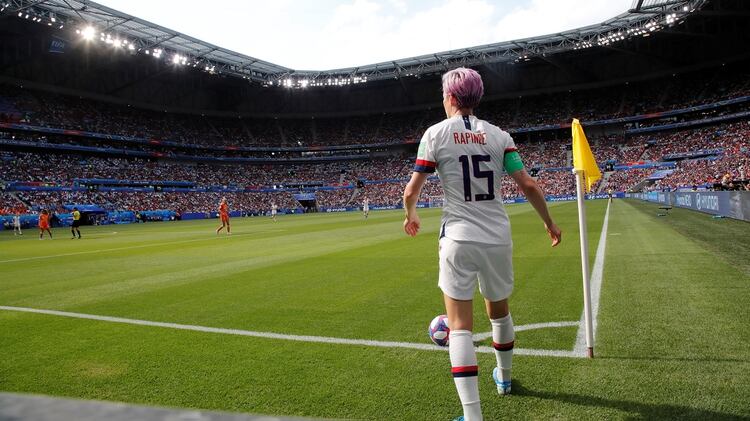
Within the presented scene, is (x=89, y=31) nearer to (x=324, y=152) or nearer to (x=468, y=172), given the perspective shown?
(x=324, y=152)

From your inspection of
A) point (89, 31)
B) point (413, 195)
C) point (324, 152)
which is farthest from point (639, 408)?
point (324, 152)

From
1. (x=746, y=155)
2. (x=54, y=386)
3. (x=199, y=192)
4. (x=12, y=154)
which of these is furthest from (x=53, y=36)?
(x=746, y=155)

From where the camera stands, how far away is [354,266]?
35.0 feet

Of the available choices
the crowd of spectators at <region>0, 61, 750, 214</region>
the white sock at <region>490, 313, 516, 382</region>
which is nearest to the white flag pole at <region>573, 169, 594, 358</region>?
the white sock at <region>490, 313, 516, 382</region>

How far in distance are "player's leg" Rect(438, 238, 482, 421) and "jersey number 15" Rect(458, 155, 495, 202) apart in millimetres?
364

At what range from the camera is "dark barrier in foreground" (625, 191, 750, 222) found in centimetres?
1736

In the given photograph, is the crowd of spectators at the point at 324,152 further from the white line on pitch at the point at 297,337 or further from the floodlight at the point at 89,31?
the white line on pitch at the point at 297,337

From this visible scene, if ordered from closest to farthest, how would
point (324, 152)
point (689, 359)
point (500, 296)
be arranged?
point (500, 296) → point (689, 359) → point (324, 152)

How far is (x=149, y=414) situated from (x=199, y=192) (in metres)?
72.8

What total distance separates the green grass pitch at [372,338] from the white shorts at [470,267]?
3.05 ft

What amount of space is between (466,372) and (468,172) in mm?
1348

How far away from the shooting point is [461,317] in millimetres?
3066

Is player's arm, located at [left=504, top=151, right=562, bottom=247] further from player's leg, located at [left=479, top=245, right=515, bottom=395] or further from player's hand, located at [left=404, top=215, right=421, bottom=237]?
player's hand, located at [left=404, top=215, right=421, bottom=237]

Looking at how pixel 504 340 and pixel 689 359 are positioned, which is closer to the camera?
pixel 504 340
